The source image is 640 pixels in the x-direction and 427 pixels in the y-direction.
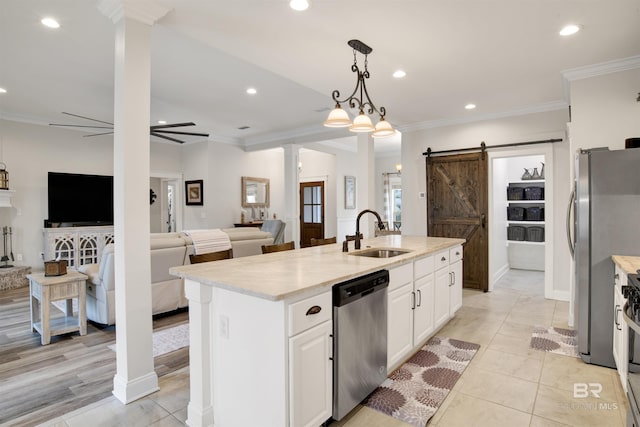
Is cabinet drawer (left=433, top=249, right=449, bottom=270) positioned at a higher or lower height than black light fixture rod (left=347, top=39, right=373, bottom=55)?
lower

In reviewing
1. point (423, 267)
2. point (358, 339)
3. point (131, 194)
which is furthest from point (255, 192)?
point (358, 339)

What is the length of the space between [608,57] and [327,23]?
108 inches

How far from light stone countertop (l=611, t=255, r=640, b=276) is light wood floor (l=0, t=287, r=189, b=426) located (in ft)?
10.4

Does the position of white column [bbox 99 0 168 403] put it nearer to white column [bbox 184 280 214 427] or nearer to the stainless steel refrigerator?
white column [bbox 184 280 214 427]

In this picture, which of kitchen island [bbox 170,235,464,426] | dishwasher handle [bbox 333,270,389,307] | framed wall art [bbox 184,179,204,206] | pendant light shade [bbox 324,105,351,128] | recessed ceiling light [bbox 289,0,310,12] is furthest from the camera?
framed wall art [bbox 184,179,204,206]

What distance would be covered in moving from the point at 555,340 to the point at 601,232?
1.22m

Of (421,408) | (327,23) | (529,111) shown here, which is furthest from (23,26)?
(529,111)

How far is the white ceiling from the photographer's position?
2479 millimetres

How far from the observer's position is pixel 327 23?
260cm

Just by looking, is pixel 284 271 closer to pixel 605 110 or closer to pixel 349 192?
pixel 605 110

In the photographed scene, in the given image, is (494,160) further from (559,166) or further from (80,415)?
(80,415)

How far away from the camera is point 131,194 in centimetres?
218

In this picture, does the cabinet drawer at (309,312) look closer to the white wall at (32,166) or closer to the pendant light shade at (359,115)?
the pendant light shade at (359,115)

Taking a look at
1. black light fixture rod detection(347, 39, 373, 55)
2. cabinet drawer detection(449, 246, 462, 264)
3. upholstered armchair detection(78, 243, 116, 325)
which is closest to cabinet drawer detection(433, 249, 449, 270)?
cabinet drawer detection(449, 246, 462, 264)
